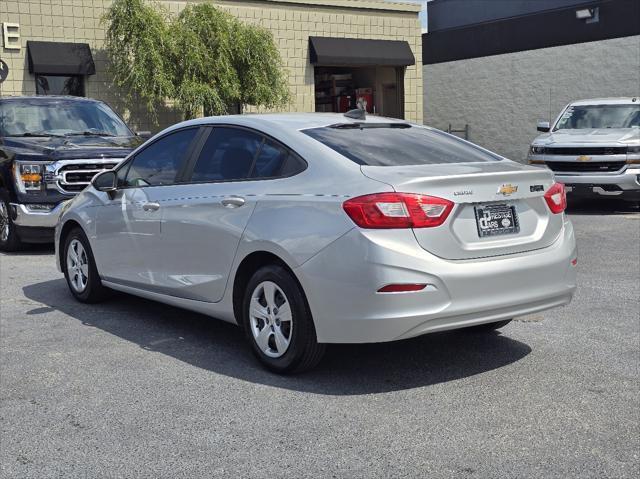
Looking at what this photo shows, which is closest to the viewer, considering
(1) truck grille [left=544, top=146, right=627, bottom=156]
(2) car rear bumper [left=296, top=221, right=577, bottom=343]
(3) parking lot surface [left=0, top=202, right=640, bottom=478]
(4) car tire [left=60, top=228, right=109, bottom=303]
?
(3) parking lot surface [left=0, top=202, right=640, bottom=478]

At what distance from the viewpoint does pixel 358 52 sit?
26.0 metres

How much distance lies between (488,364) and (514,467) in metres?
1.62

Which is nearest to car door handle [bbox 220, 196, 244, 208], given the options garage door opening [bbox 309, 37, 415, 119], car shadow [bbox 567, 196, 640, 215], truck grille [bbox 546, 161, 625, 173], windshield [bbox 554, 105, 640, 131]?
truck grille [bbox 546, 161, 625, 173]

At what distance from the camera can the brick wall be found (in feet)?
82.8

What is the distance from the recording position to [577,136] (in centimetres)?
1500

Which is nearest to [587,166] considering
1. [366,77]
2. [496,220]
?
[496,220]

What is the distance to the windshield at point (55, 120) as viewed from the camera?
11.4m

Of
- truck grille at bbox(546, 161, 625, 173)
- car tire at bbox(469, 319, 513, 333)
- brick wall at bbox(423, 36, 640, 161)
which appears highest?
brick wall at bbox(423, 36, 640, 161)

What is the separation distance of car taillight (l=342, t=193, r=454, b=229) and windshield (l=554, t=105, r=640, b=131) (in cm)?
1193

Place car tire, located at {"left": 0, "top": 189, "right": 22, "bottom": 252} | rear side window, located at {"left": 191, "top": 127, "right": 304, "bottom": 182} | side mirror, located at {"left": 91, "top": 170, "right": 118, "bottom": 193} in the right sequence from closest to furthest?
rear side window, located at {"left": 191, "top": 127, "right": 304, "bottom": 182}, side mirror, located at {"left": 91, "top": 170, "right": 118, "bottom": 193}, car tire, located at {"left": 0, "top": 189, "right": 22, "bottom": 252}

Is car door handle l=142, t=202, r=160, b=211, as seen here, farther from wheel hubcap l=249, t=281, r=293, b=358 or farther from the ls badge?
the ls badge

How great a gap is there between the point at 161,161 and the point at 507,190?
276 centimetres

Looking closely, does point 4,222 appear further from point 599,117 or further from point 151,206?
point 599,117

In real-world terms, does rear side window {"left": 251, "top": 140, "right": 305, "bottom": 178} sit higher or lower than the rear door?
higher
